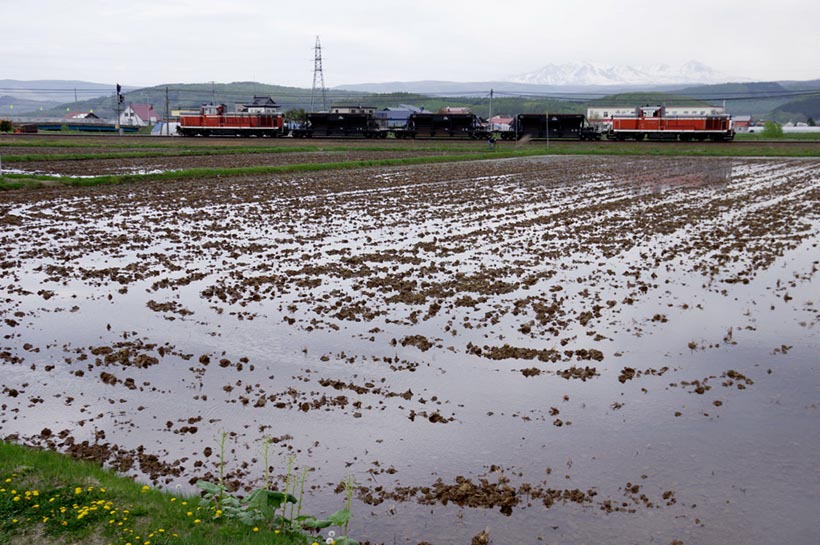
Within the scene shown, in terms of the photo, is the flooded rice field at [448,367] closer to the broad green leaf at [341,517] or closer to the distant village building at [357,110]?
the broad green leaf at [341,517]

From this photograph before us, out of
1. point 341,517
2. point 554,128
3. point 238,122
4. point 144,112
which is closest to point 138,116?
point 144,112

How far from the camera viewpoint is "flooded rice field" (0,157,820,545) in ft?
20.9

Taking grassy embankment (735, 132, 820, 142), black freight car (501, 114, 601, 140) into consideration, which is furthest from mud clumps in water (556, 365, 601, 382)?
grassy embankment (735, 132, 820, 142)

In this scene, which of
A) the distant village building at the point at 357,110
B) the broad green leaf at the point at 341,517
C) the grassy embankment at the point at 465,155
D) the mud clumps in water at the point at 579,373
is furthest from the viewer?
the distant village building at the point at 357,110

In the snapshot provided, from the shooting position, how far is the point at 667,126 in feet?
223

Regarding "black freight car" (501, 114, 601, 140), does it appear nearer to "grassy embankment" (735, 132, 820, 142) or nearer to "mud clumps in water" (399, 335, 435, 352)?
"grassy embankment" (735, 132, 820, 142)

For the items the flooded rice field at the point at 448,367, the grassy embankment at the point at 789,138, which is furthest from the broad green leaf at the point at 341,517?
the grassy embankment at the point at 789,138

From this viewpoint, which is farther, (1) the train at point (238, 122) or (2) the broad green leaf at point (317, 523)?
(1) the train at point (238, 122)

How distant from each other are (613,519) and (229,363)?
17.4 feet

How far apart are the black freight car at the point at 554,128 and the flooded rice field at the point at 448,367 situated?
51716 mm

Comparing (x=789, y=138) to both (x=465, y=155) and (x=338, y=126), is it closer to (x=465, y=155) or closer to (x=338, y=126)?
(x=338, y=126)

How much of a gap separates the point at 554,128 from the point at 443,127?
11.1m

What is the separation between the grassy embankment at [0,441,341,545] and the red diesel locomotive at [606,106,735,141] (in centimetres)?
6804

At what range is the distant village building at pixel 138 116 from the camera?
148 meters
